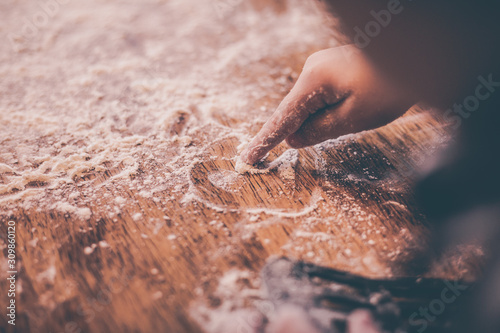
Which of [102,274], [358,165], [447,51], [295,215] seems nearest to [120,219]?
[102,274]

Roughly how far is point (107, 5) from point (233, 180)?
1465 mm

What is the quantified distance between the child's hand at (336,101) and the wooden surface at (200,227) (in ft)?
0.47

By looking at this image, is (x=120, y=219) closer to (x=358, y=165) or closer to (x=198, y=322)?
(x=198, y=322)

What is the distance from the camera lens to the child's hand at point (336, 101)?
562 millimetres

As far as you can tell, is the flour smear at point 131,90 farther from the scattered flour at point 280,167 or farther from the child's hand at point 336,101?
the child's hand at point 336,101

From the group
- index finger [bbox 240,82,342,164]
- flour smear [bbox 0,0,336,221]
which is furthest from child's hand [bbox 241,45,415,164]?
flour smear [bbox 0,0,336,221]

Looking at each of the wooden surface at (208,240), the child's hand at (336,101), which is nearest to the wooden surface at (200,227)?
the wooden surface at (208,240)

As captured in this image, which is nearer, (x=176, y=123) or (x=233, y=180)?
(x=233, y=180)

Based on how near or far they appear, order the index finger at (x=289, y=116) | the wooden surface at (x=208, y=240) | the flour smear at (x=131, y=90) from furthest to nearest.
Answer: the flour smear at (x=131, y=90) → the index finger at (x=289, y=116) → the wooden surface at (x=208, y=240)

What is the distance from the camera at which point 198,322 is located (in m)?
0.49

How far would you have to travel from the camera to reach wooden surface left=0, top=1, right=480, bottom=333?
1.69ft

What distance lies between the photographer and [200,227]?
24.7 inches

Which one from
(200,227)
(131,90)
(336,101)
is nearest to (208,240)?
(200,227)

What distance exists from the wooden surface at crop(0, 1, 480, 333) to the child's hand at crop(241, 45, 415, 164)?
5.6 inches
